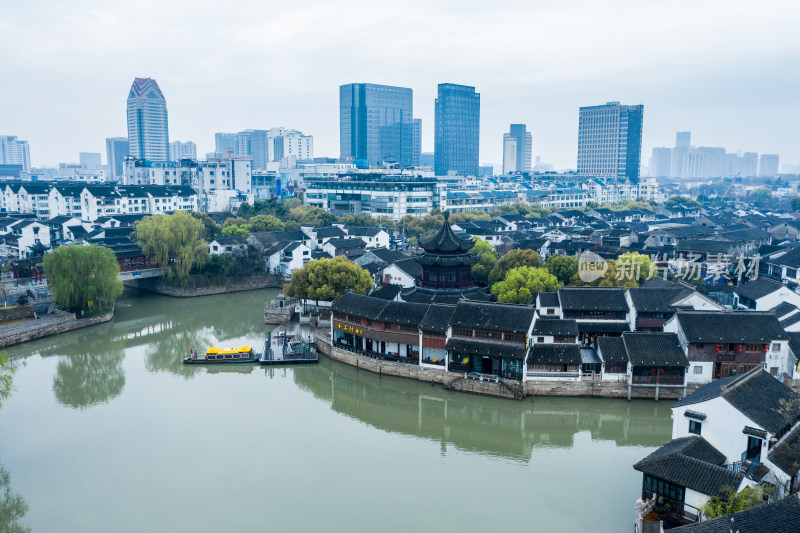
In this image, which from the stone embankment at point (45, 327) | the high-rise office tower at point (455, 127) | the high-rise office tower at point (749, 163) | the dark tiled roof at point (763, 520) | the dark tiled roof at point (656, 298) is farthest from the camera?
the high-rise office tower at point (749, 163)

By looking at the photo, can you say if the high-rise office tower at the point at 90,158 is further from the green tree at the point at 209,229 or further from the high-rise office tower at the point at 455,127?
the green tree at the point at 209,229

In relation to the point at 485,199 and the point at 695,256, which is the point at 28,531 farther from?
the point at 485,199

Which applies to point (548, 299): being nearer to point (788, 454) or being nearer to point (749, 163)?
point (788, 454)

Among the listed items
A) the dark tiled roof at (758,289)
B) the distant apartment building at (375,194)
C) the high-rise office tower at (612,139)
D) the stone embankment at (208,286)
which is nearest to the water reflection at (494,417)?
the dark tiled roof at (758,289)

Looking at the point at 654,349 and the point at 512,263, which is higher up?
the point at 512,263

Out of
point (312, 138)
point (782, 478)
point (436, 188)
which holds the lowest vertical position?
point (782, 478)

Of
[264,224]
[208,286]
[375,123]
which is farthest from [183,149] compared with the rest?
[208,286]

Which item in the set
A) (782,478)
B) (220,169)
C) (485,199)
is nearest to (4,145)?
(220,169)
